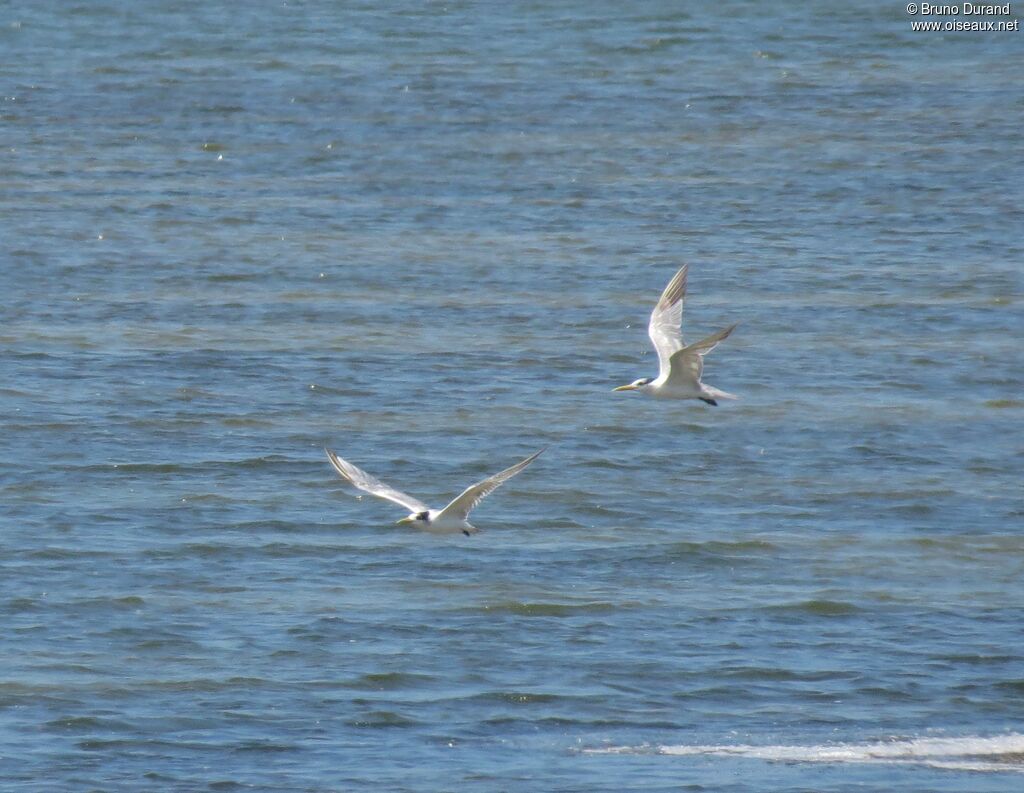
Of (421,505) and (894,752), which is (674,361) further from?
(894,752)

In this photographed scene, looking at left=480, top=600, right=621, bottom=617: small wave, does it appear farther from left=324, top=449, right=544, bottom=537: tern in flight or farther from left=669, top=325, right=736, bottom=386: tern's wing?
left=669, top=325, right=736, bottom=386: tern's wing

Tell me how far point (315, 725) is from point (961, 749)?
4072mm

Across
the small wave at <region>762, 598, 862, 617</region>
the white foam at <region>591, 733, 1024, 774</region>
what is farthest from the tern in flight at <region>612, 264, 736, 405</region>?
the white foam at <region>591, 733, 1024, 774</region>

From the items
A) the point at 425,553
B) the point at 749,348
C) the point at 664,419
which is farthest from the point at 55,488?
the point at 749,348

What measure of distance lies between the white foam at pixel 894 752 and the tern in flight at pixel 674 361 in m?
3.17

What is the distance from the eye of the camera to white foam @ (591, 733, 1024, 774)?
1434 cm

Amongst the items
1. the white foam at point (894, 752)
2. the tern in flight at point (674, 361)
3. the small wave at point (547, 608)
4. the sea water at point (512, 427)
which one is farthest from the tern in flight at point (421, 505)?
the tern in flight at point (674, 361)

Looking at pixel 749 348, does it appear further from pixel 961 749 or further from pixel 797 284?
pixel 961 749

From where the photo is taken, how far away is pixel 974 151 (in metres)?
35.8

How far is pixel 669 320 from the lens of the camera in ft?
60.0

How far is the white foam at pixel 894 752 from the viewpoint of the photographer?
14336 millimetres

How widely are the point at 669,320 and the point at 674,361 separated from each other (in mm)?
1190

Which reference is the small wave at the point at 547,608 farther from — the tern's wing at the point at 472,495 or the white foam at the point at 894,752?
the white foam at the point at 894,752

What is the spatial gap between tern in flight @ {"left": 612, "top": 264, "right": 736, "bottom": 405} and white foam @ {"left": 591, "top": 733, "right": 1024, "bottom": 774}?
317 centimetres
